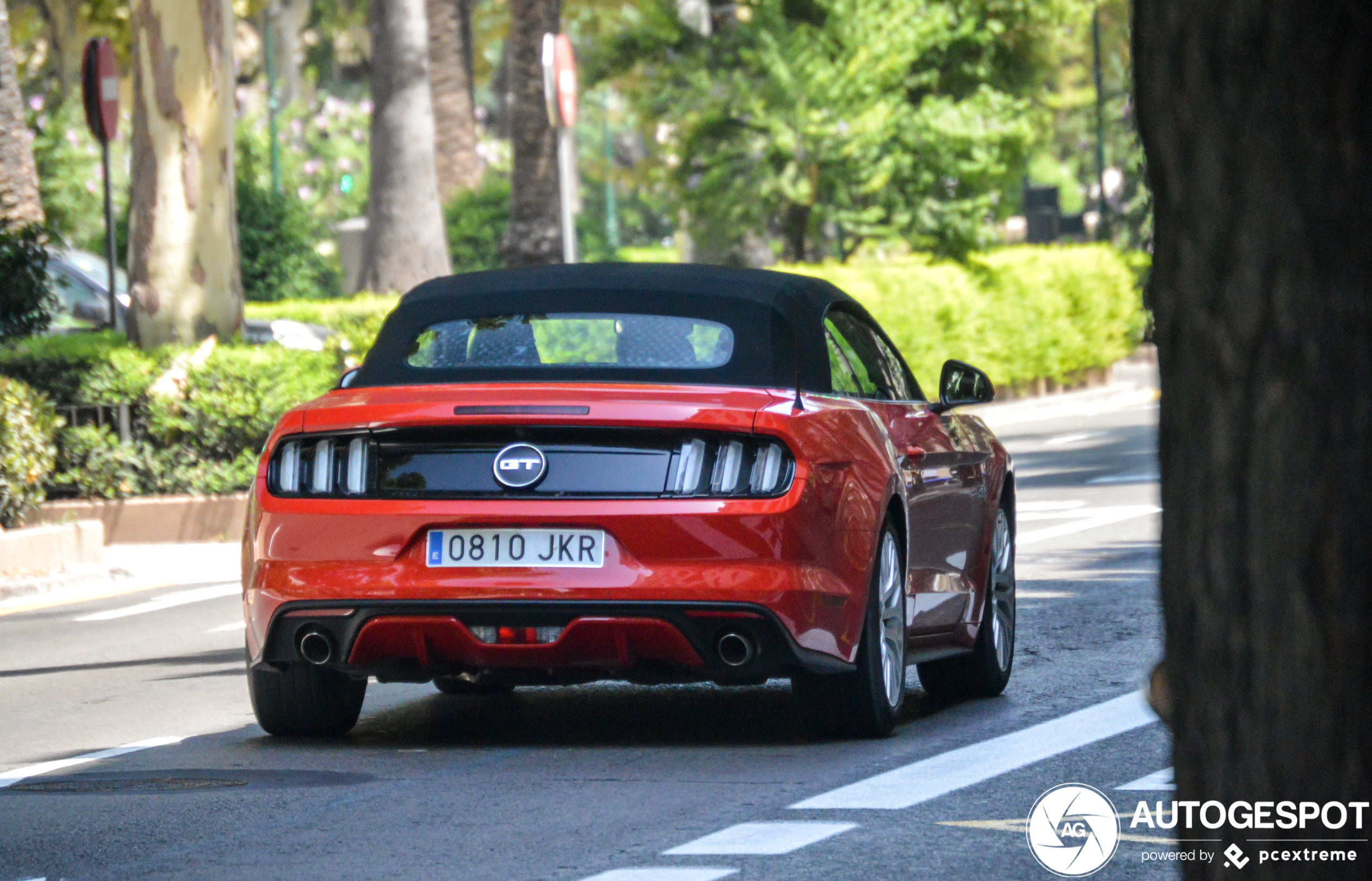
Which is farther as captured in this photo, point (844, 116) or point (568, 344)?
point (844, 116)

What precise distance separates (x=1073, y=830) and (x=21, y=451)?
→ 10.6 m

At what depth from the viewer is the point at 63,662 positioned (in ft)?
35.4

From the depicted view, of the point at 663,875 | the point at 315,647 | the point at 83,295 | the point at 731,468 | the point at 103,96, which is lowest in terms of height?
the point at 83,295

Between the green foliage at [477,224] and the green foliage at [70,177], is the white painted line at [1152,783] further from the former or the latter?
the green foliage at [70,177]

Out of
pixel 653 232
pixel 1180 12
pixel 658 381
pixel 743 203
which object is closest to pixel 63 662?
pixel 658 381

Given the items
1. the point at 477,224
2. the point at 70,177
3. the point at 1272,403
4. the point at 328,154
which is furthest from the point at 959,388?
the point at 328,154

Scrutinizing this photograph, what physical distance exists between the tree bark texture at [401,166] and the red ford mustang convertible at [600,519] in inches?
891

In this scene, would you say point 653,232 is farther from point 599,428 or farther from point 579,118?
point 599,428

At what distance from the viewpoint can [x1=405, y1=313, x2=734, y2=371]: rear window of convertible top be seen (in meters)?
7.64

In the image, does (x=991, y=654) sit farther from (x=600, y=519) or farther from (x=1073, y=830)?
(x=1073, y=830)

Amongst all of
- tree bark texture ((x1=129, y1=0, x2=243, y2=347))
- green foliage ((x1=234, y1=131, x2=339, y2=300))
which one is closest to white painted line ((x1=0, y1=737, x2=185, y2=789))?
tree bark texture ((x1=129, y1=0, x2=243, y2=347))

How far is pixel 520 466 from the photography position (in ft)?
23.0

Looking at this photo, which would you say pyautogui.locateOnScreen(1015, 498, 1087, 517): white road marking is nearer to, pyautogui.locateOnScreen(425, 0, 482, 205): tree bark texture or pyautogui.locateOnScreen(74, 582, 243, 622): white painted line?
pyautogui.locateOnScreen(74, 582, 243, 622): white painted line

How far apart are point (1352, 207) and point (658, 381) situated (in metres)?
4.64
